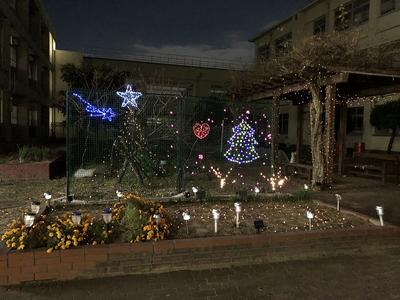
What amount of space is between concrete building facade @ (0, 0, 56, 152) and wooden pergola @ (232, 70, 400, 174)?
11148 mm

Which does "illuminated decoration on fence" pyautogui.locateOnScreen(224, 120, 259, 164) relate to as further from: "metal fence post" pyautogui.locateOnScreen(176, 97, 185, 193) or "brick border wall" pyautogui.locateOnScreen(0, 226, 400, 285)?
"brick border wall" pyautogui.locateOnScreen(0, 226, 400, 285)

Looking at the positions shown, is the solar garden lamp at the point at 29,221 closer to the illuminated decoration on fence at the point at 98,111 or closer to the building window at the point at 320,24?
the illuminated decoration on fence at the point at 98,111

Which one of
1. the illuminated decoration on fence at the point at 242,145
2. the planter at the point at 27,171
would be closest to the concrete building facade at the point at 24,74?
the planter at the point at 27,171

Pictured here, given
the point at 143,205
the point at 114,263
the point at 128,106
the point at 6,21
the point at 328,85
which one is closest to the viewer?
the point at 114,263

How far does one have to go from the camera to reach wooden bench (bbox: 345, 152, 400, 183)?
10836 mm

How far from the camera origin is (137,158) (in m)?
8.79

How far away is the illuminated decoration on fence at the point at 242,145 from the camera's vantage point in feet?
32.5

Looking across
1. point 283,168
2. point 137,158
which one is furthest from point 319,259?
point 283,168

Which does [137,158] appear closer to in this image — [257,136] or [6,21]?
[257,136]

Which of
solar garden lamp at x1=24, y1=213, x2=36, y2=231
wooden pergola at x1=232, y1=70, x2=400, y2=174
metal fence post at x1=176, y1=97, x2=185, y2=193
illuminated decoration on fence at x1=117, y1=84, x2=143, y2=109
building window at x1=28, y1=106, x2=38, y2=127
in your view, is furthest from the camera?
building window at x1=28, y1=106, x2=38, y2=127

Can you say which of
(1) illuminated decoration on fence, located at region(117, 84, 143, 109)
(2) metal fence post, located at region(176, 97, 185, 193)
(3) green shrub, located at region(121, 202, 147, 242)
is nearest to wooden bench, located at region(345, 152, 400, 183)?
(2) metal fence post, located at region(176, 97, 185, 193)

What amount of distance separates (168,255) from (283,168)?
28.3 ft

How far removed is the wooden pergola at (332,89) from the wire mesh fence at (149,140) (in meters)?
1.48

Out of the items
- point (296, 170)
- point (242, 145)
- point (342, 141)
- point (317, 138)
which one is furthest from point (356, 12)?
point (242, 145)
